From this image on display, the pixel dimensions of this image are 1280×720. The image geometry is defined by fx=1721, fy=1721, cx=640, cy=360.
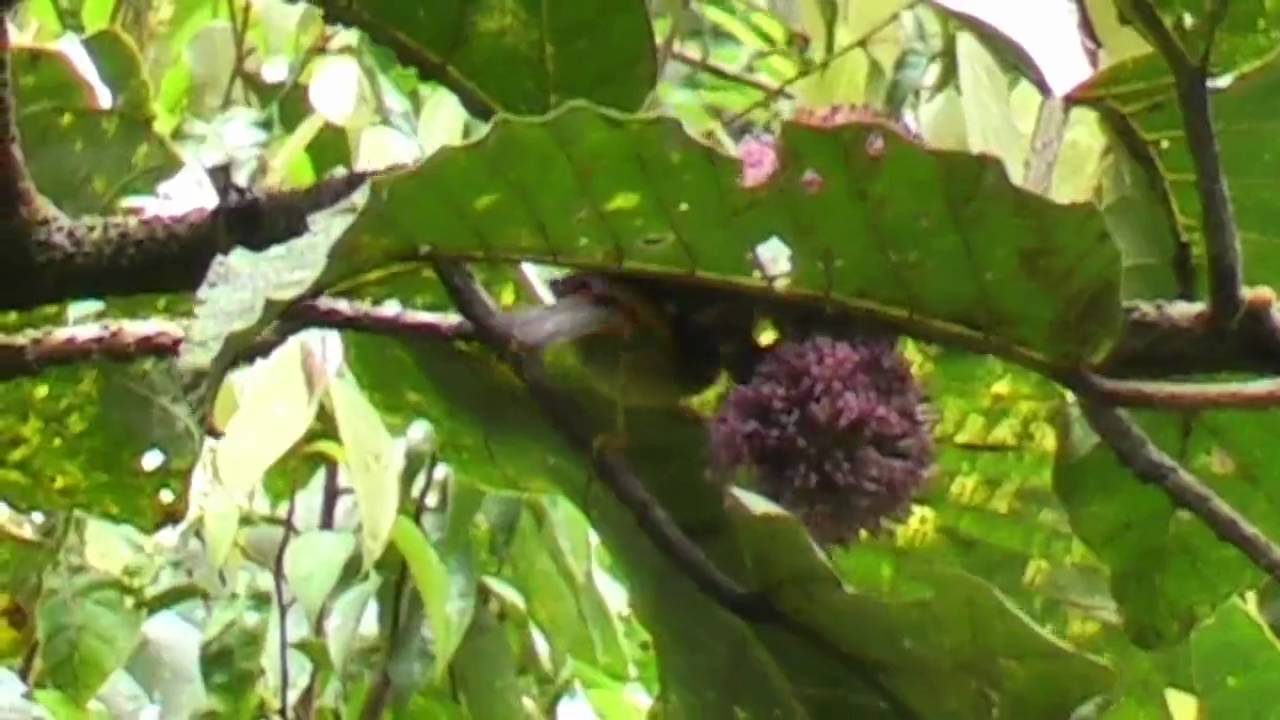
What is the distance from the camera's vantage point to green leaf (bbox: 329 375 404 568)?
1.95ft

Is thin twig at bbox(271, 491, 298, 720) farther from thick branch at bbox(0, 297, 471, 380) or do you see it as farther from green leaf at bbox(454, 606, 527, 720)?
thick branch at bbox(0, 297, 471, 380)

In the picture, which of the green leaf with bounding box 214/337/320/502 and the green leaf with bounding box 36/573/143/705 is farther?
the green leaf with bounding box 36/573/143/705

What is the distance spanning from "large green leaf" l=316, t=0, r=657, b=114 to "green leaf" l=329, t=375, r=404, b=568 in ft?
0.60

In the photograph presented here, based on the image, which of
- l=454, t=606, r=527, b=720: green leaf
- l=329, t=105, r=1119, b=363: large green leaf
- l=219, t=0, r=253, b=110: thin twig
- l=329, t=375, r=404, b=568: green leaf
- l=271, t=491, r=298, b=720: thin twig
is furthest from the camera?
l=219, t=0, r=253, b=110: thin twig

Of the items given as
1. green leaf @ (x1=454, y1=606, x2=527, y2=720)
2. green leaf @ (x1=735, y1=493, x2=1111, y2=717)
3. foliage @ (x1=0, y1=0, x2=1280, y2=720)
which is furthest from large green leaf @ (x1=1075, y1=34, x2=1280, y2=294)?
green leaf @ (x1=454, y1=606, x2=527, y2=720)

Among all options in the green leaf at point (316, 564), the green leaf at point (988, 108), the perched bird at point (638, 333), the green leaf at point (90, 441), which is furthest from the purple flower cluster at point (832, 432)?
the green leaf at point (316, 564)

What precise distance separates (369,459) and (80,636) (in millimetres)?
226

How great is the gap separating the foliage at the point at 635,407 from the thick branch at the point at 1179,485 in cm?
4

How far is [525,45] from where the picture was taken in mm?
417

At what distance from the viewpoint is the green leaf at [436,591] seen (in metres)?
0.67

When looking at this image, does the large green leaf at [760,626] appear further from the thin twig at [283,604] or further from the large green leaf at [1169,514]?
the thin twig at [283,604]

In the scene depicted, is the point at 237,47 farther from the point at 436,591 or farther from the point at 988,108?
the point at 988,108

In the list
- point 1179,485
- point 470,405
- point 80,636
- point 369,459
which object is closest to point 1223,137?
point 1179,485

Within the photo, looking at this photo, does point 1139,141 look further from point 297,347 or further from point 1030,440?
point 297,347
